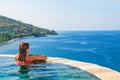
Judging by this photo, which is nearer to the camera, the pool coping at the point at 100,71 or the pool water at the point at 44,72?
the pool coping at the point at 100,71

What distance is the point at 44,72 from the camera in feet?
80.6

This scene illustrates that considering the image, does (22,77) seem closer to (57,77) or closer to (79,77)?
(57,77)

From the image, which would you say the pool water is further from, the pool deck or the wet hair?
the wet hair

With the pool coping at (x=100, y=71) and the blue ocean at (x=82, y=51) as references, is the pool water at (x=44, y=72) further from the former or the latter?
the blue ocean at (x=82, y=51)

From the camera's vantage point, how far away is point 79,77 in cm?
2209

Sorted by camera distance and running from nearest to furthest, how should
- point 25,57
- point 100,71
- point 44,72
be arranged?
point 100,71 < point 44,72 < point 25,57

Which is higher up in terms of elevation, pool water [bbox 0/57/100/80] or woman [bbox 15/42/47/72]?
woman [bbox 15/42/47/72]

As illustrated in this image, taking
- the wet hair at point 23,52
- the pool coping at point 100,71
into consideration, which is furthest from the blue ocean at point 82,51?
the wet hair at point 23,52

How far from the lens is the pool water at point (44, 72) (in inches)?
885

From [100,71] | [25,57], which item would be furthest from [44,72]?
[100,71]

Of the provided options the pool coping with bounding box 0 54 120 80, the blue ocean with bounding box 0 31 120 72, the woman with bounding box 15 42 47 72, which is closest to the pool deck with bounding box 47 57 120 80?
the pool coping with bounding box 0 54 120 80

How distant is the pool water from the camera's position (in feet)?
73.7

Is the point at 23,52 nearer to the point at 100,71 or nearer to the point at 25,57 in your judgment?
the point at 25,57

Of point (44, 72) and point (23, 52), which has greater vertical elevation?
point (23, 52)
